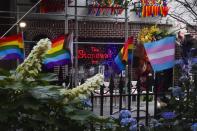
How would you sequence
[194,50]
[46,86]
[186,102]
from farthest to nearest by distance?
[194,50] < [186,102] < [46,86]

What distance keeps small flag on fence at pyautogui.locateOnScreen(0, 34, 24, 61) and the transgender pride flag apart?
191 inches

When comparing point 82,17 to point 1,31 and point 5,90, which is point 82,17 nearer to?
point 1,31

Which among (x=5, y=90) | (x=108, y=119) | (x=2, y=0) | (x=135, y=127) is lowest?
(x=135, y=127)

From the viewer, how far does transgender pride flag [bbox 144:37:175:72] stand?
18.7 ft

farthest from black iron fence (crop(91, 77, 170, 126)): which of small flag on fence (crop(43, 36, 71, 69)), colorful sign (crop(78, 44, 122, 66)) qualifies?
colorful sign (crop(78, 44, 122, 66))

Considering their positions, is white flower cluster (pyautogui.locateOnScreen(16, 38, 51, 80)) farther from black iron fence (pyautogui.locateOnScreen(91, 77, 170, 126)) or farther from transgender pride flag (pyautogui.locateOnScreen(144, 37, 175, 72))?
transgender pride flag (pyautogui.locateOnScreen(144, 37, 175, 72))

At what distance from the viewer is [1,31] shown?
15.8 metres

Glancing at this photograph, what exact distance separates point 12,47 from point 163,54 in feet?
17.3

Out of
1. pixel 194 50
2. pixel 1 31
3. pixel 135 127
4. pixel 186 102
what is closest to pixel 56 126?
pixel 135 127

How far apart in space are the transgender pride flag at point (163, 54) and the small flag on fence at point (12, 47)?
4.84 meters

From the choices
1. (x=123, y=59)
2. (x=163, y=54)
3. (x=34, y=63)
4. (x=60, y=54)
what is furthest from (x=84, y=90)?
(x=123, y=59)

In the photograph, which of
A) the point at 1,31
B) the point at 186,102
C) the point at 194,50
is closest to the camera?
the point at 186,102

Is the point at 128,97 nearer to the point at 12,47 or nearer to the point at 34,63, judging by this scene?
the point at 34,63

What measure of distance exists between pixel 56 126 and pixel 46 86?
9.7 inches
